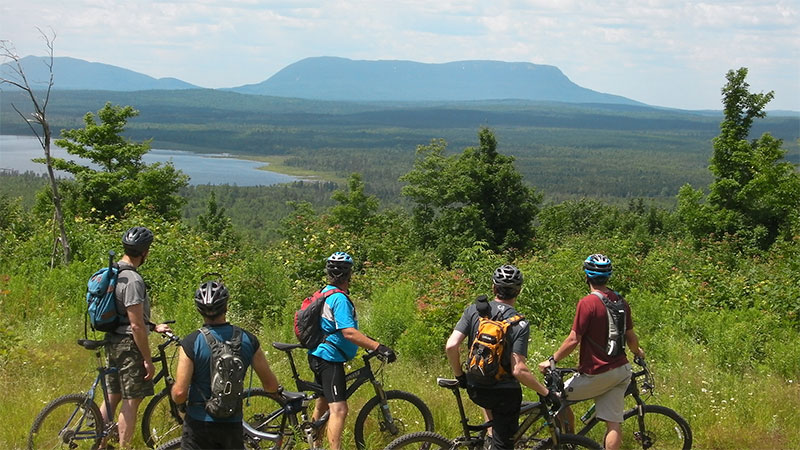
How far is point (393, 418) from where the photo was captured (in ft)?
20.1

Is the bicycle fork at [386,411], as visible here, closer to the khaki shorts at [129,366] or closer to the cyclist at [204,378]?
the cyclist at [204,378]

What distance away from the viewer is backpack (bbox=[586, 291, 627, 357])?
5496 millimetres

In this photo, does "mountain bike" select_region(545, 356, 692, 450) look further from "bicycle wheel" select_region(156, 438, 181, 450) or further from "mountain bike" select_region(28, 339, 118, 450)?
"mountain bike" select_region(28, 339, 118, 450)

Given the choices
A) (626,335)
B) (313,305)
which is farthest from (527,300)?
(313,305)

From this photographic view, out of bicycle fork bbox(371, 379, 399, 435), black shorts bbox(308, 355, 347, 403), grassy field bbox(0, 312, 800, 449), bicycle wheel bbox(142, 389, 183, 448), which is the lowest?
grassy field bbox(0, 312, 800, 449)

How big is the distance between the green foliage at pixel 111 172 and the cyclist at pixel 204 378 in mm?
32408

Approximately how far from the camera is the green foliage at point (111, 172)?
119 feet

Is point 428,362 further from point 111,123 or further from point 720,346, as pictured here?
point 111,123

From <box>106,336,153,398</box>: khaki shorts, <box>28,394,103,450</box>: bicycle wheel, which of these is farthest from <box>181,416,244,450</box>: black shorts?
<box>28,394,103,450</box>: bicycle wheel

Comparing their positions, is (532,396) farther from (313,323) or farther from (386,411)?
(313,323)

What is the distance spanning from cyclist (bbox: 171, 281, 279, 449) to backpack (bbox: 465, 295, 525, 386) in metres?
1.47

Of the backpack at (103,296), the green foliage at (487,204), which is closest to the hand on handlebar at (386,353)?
the backpack at (103,296)

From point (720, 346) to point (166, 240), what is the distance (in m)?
9.84

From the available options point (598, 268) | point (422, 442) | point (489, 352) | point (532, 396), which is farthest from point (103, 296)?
point (532, 396)
